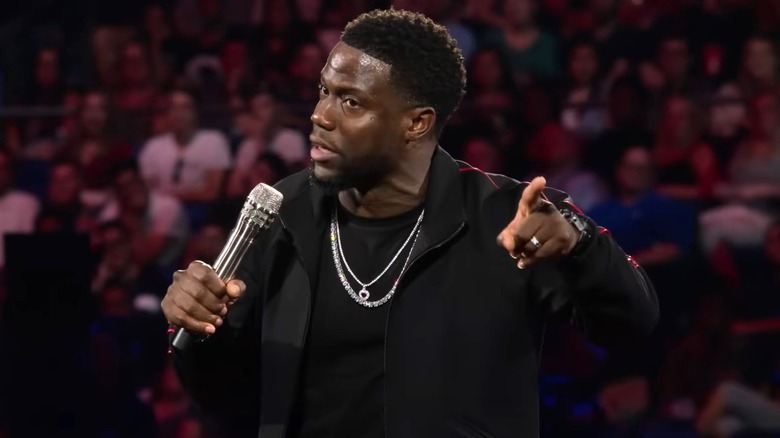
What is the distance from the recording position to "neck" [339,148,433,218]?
1930 mm

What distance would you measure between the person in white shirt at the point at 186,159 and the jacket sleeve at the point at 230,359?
257 centimetres

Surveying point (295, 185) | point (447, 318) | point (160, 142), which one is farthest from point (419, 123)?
point (160, 142)

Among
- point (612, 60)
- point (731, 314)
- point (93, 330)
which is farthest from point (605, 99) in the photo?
point (93, 330)

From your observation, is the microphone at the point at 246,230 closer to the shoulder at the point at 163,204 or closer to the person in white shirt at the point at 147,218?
the person in white shirt at the point at 147,218

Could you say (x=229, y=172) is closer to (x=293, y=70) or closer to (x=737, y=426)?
(x=293, y=70)

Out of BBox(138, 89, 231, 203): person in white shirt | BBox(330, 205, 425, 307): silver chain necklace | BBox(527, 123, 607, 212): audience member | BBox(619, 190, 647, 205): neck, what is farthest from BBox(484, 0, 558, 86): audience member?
BBox(330, 205, 425, 307): silver chain necklace

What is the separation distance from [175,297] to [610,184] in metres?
2.67

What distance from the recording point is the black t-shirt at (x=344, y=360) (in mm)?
1800

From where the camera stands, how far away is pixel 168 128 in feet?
15.2

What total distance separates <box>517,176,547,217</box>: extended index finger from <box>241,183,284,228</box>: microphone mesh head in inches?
13.4

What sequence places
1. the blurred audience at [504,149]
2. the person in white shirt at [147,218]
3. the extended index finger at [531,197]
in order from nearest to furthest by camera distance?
1. the extended index finger at [531,197]
2. the blurred audience at [504,149]
3. the person in white shirt at [147,218]

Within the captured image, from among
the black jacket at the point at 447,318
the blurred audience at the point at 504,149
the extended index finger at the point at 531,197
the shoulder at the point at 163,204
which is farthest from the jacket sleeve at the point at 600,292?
the shoulder at the point at 163,204

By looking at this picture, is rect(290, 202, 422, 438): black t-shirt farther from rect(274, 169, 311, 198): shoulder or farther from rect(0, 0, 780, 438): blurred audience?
rect(0, 0, 780, 438): blurred audience

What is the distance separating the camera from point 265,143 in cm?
447
